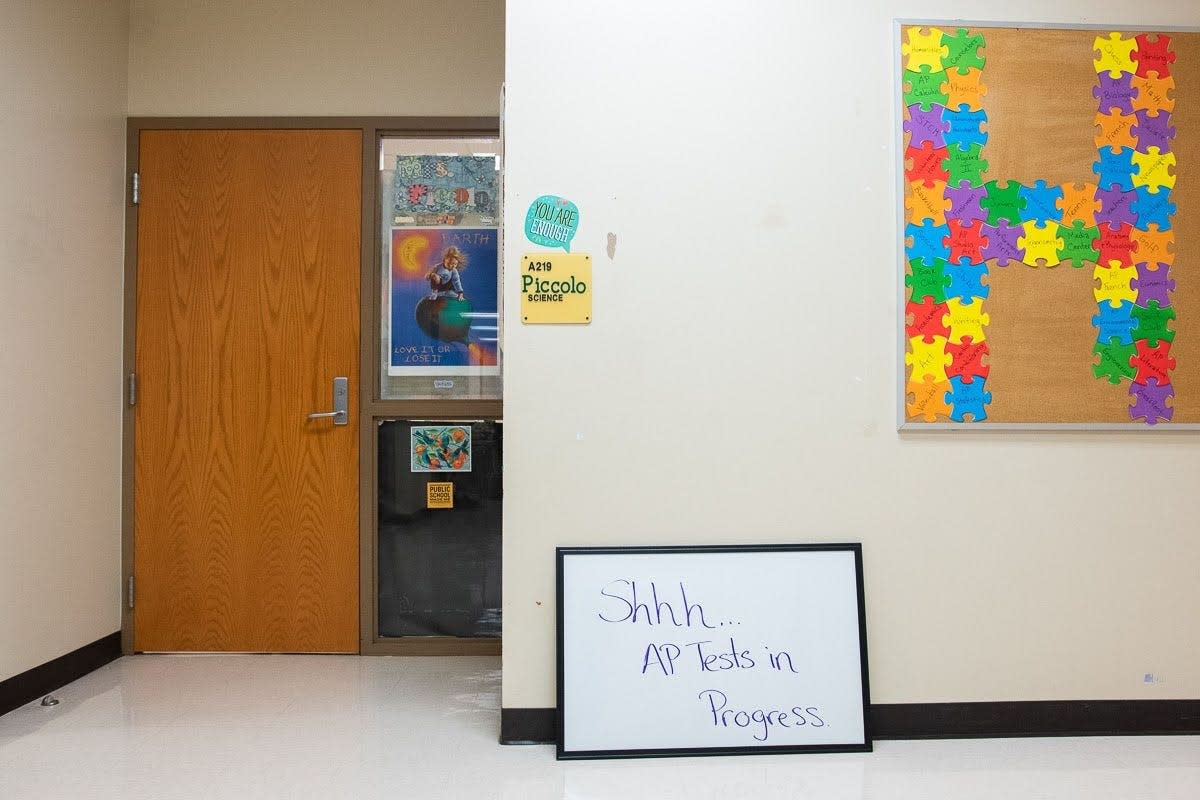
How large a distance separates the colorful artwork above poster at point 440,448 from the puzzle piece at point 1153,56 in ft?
8.03

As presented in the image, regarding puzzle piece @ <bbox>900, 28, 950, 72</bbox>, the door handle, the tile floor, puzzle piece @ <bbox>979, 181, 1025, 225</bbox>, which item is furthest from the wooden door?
puzzle piece @ <bbox>979, 181, 1025, 225</bbox>

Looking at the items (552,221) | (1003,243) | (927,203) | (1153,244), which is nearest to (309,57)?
(552,221)

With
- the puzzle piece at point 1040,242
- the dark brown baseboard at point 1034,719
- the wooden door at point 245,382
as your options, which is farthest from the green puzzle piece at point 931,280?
the wooden door at point 245,382

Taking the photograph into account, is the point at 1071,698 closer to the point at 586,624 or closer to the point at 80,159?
the point at 586,624

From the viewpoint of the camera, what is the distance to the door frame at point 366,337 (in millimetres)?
3160

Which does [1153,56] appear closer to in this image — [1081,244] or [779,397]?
[1081,244]

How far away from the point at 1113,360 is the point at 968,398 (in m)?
0.43

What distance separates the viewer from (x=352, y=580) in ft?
10.3

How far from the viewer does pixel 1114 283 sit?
2.33 meters

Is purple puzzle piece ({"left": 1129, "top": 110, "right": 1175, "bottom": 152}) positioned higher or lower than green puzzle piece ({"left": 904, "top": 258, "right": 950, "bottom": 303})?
higher

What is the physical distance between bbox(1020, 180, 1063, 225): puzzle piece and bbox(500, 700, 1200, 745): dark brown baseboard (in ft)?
4.44

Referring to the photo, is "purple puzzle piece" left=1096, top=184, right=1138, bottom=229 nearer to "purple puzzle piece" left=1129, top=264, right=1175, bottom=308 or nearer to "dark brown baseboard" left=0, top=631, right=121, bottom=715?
"purple puzzle piece" left=1129, top=264, right=1175, bottom=308

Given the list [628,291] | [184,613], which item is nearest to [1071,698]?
[628,291]

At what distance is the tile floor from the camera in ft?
6.49
